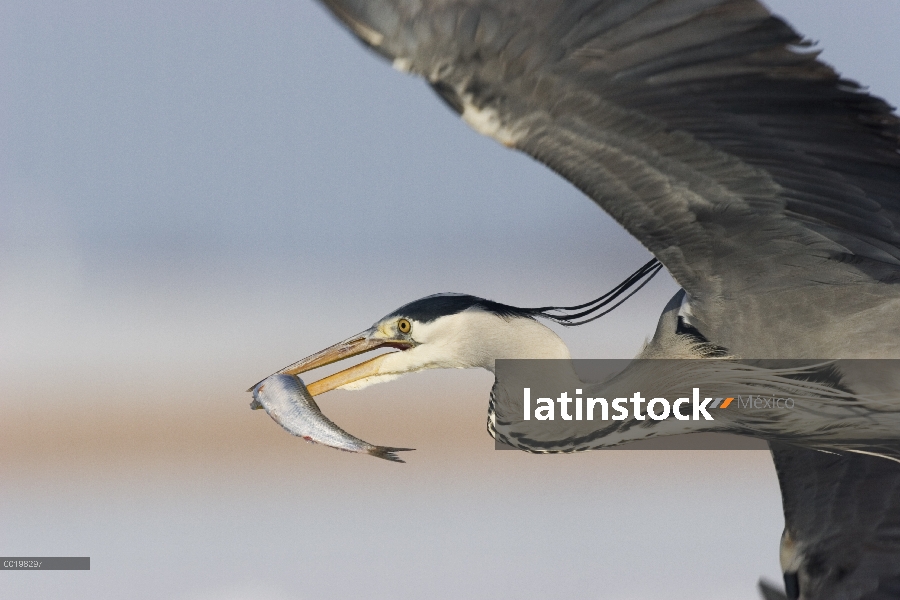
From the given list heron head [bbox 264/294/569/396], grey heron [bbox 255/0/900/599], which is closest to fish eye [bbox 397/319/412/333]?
heron head [bbox 264/294/569/396]

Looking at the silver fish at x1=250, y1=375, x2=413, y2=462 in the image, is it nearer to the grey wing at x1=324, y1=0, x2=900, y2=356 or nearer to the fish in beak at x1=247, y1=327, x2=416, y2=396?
the fish in beak at x1=247, y1=327, x2=416, y2=396

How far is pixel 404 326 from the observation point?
3908 mm

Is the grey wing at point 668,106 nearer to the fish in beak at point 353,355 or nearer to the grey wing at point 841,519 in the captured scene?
the fish in beak at point 353,355

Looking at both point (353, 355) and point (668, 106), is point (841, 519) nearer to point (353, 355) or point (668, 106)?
point (353, 355)

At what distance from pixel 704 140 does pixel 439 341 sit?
1.34 metres

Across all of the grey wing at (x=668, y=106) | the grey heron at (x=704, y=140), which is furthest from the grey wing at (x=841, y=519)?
the grey wing at (x=668, y=106)

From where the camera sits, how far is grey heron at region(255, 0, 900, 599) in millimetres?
2584

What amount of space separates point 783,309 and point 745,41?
3.50 feet

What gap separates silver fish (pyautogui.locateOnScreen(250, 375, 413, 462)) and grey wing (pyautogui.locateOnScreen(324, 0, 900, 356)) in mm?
1112

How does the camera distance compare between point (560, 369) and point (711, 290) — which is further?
point (560, 369)

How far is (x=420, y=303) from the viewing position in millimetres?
3869

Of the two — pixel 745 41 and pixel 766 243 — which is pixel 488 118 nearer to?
pixel 745 41

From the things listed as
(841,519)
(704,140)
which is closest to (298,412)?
(704,140)

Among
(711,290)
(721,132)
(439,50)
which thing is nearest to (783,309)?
(711,290)
